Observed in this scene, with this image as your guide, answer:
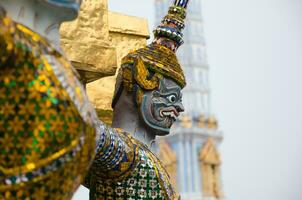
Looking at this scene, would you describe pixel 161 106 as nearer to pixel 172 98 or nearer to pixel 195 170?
pixel 172 98

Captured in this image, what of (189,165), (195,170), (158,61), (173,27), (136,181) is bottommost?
(136,181)

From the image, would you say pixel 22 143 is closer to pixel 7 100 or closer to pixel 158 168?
pixel 7 100

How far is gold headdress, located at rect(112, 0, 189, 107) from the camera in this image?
154 cm

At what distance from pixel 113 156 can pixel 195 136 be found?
14437 mm

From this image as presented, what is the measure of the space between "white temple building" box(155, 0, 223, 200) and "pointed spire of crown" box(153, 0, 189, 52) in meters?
12.9

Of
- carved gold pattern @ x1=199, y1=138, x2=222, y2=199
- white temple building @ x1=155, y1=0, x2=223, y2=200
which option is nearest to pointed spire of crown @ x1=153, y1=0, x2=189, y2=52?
white temple building @ x1=155, y1=0, x2=223, y2=200

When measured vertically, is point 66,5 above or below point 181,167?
below

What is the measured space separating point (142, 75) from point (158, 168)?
255 mm

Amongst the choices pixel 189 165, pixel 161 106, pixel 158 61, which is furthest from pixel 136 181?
pixel 189 165

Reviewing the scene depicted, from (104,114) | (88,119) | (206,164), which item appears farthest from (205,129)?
(88,119)

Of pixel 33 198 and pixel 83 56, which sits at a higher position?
pixel 83 56

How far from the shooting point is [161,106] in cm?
155

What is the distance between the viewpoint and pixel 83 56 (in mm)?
1713

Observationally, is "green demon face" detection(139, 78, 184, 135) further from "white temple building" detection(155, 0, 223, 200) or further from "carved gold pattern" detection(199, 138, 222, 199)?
"carved gold pattern" detection(199, 138, 222, 199)
